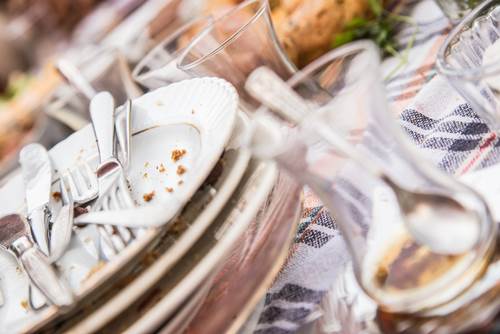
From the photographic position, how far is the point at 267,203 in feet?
1.42

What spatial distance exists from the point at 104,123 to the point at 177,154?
0.27ft

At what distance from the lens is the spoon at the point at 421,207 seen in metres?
0.33

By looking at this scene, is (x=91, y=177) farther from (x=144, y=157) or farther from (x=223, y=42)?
(x=223, y=42)

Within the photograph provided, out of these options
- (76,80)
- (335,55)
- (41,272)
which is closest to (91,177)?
(41,272)

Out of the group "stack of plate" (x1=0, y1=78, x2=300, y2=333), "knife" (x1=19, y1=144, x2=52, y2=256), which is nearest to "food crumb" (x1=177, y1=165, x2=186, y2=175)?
"stack of plate" (x1=0, y1=78, x2=300, y2=333)

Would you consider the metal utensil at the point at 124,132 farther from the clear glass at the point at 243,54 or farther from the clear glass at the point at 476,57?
the clear glass at the point at 476,57

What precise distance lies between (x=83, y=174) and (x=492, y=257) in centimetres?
31

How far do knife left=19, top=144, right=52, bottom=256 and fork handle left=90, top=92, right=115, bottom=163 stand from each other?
55 millimetres

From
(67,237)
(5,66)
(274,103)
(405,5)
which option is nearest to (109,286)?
(67,237)

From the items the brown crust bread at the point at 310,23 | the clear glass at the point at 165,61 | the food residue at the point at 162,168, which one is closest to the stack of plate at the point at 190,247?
the food residue at the point at 162,168

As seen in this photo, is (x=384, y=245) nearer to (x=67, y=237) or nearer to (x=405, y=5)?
(x=67, y=237)

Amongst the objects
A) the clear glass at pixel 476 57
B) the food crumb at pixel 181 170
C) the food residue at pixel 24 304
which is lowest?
the clear glass at pixel 476 57

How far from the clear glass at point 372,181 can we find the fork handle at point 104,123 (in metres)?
0.18

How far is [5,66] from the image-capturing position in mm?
2303
